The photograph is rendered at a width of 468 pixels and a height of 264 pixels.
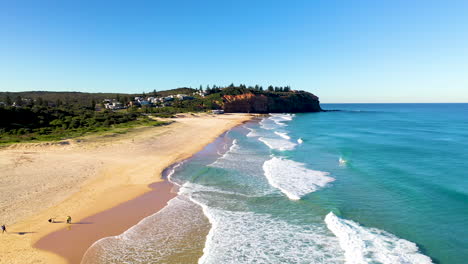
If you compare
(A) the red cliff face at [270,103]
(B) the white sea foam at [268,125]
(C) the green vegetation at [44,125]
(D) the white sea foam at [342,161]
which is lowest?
(D) the white sea foam at [342,161]

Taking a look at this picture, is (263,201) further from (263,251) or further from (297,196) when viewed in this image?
(263,251)

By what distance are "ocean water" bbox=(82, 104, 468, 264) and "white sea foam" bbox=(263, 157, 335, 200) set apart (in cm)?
7

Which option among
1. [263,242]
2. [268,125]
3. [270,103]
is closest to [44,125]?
[263,242]

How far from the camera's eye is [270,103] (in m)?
134

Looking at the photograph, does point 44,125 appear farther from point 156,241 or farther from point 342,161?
point 342,161

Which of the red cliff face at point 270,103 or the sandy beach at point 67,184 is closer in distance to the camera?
the sandy beach at point 67,184

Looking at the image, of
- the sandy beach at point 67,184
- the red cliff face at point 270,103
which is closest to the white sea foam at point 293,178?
Result: the sandy beach at point 67,184

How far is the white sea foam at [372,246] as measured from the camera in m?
10.2

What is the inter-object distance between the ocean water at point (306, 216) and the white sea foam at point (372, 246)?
0.04 metres

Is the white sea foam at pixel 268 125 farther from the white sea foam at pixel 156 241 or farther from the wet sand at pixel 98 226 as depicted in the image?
the white sea foam at pixel 156 241

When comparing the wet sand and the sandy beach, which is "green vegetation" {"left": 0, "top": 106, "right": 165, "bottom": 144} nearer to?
the sandy beach

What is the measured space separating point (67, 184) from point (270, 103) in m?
121

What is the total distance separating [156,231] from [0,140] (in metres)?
31.3

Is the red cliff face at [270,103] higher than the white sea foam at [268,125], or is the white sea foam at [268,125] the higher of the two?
the red cliff face at [270,103]
